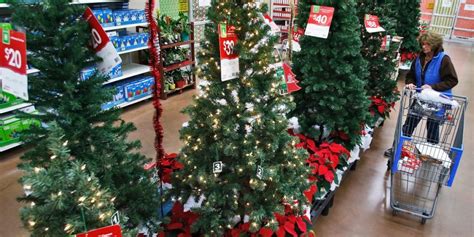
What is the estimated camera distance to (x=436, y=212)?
3.21m

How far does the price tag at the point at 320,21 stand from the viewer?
2.85m

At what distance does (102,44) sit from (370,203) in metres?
2.82

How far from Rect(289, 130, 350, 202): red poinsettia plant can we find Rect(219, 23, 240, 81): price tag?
41.4 inches

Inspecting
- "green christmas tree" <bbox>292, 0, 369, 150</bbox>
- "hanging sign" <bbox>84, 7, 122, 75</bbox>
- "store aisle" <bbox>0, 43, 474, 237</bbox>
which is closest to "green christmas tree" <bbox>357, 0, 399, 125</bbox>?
"store aisle" <bbox>0, 43, 474, 237</bbox>

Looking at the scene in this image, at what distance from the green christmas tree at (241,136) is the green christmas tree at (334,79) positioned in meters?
1.08

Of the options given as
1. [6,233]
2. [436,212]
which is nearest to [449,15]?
[436,212]

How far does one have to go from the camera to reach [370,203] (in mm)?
3320

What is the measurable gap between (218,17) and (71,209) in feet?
4.17

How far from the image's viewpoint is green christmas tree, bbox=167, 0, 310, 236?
2033 mm

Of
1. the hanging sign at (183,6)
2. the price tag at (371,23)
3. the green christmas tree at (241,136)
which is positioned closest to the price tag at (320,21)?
the green christmas tree at (241,136)

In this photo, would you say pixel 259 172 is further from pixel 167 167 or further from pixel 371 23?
pixel 371 23

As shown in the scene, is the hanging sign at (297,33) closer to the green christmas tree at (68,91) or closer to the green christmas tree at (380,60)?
the green christmas tree at (380,60)

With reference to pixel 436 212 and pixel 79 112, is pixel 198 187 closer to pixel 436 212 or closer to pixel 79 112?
pixel 79 112

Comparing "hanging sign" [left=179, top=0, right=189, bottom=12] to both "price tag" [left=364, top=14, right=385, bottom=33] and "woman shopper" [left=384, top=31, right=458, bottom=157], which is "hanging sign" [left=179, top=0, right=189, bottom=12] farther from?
"woman shopper" [left=384, top=31, right=458, bottom=157]
